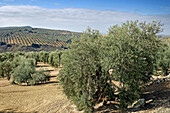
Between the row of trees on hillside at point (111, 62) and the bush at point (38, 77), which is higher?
the row of trees on hillside at point (111, 62)

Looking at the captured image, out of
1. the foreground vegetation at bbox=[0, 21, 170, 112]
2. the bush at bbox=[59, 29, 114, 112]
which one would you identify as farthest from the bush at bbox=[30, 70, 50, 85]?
the bush at bbox=[59, 29, 114, 112]

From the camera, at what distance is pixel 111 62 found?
13.3 metres

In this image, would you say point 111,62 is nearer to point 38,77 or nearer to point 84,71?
point 84,71

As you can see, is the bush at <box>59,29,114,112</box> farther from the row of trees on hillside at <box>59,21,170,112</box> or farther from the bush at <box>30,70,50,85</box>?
the bush at <box>30,70,50,85</box>

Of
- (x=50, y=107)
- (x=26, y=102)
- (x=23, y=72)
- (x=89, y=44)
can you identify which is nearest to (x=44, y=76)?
(x=23, y=72)

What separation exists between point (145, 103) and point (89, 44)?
336 inches

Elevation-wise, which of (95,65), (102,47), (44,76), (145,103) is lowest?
(44,76)

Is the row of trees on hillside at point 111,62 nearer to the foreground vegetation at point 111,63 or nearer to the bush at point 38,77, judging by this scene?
the foreground vegetation at point 111,63

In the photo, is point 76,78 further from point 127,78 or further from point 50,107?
point 50,107

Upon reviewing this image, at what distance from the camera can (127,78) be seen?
1334 centimetres

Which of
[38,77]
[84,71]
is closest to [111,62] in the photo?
[84,71]

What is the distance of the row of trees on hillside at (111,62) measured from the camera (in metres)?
13.3

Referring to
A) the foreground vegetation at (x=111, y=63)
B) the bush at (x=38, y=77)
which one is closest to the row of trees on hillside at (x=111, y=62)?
the foreground vegetation at (x=111, y=63)

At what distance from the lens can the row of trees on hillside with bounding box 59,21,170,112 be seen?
13.3 m
